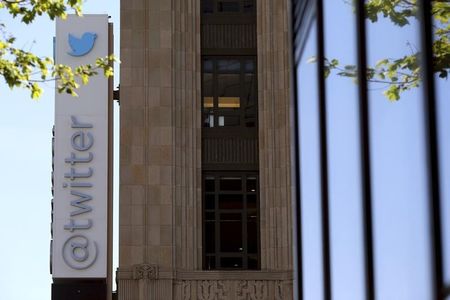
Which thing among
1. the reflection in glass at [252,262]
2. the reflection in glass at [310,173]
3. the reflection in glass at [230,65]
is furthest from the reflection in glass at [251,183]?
the reflection in glass at [310,173]

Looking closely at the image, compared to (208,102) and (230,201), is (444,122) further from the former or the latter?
(208,102)

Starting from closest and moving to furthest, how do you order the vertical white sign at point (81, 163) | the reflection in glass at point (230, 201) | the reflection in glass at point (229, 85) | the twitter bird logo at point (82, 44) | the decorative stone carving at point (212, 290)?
the decorative stone carving at point (212, 290) < the reflection in glass at point (230, 201) < the vertical white sign at point (81, 163) < the reflection in glass at point (229, 85) < the twitter bird logo at point (82, 44)

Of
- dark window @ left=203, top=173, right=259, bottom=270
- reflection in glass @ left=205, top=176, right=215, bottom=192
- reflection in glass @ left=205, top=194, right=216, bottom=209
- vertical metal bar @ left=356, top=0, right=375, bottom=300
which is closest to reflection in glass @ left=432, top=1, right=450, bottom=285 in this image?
vertical metal bar @ left=356, top=0, right=375, bottom=300

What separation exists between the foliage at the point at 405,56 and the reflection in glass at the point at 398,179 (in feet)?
0.18

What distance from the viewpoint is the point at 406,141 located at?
961 centimetres

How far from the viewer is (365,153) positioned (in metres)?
10.9

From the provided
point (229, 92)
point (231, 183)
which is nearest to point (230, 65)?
Result: point (229, 92)

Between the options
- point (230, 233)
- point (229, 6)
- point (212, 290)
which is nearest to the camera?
point (212, 290)

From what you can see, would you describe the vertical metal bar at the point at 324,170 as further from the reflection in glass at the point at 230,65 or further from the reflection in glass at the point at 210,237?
the reflection in glass at the point at 230,65

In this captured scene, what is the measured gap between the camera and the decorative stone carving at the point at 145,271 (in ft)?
143

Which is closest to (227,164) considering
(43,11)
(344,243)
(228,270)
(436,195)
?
(228,270)

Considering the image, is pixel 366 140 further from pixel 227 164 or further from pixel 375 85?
pixel 227 164

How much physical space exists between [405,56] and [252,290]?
3493 centimetres

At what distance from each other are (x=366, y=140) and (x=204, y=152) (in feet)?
114
